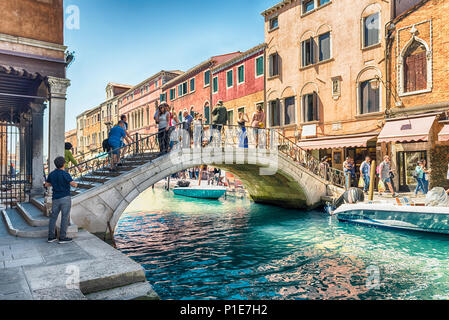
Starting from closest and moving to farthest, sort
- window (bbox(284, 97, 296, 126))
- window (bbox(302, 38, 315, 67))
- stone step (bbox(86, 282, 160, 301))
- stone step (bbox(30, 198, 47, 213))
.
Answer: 1. stone step (bbox(86, 282, 160, 301))
2. stone step (bbox(30, 198, 47, 213))
3. window (bbox(302, 38, 315, 67))
4. window (bbox(284, 97, 296, 126))

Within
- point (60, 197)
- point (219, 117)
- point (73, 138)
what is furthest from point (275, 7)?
point (73, 138)

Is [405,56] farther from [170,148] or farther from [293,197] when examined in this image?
[170,148]

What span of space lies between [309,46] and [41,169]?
44.5 feet

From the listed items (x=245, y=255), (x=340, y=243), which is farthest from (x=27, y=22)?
(x=340, y=243)

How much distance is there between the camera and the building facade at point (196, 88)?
80.4ft

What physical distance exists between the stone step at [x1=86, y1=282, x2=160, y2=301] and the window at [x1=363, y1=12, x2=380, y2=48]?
1407cm

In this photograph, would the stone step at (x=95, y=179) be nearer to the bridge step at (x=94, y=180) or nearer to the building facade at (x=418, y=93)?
the bridge step at (x=94, y=180)

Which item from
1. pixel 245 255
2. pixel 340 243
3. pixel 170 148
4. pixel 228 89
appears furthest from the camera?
pixel 228 89

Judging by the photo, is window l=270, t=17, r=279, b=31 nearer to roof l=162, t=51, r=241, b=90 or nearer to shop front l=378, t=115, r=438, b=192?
roof l=162, t=51, r=241, b=90

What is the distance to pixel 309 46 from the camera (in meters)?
16.9

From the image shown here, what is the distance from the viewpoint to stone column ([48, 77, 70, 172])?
7.87 m

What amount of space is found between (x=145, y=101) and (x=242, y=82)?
16727 millimetres

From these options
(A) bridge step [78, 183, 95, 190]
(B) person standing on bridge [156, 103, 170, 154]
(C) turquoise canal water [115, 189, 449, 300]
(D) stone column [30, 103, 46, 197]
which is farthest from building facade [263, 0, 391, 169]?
(D) stone column [30, 103, 46, 197]

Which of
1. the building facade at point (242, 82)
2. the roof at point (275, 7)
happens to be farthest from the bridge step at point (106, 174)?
the roof at point (275, 7)
